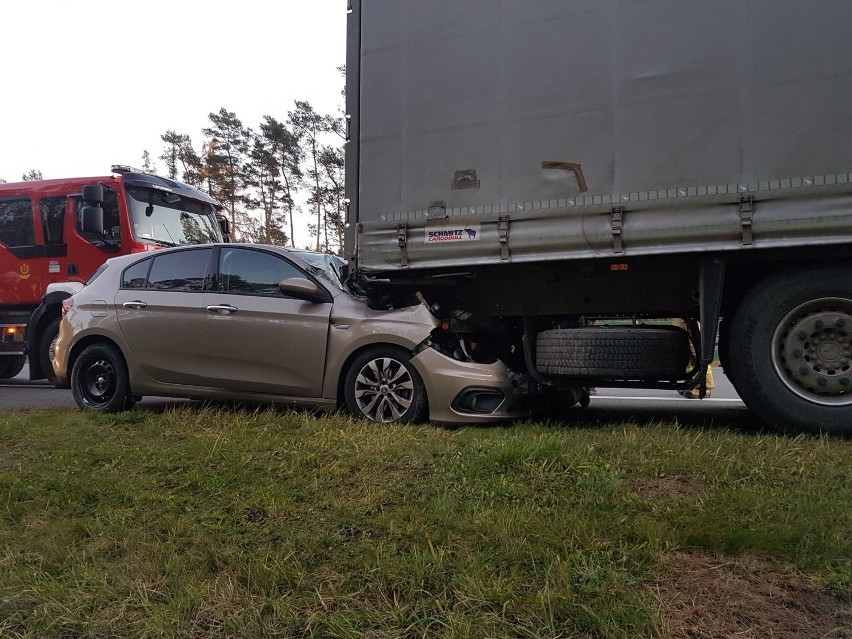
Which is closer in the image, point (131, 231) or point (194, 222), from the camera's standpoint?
point (131, 231)

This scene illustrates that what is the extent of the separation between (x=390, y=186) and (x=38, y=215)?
22.3ft

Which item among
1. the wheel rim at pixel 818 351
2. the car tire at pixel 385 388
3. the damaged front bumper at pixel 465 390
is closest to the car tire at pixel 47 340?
the car tire at pixel 385 388

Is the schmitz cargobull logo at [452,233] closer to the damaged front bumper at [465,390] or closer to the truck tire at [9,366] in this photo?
the damaged front bumper at [465,390]

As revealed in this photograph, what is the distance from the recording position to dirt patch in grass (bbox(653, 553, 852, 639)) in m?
2.03

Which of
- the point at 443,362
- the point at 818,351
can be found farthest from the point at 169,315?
the point at 818,351

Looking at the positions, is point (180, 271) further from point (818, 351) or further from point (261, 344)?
point (818, 351)

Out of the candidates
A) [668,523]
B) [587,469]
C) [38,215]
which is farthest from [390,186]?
[38,215]

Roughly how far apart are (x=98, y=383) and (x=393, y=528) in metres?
4.56

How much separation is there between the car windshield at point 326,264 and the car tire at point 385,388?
79 centimetres

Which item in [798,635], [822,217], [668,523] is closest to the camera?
[798,635]

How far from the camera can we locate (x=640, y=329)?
4863mm

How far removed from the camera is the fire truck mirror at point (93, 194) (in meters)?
8.84

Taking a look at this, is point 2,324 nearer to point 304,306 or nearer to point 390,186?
point 304,306

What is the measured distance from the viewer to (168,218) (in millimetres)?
9555
